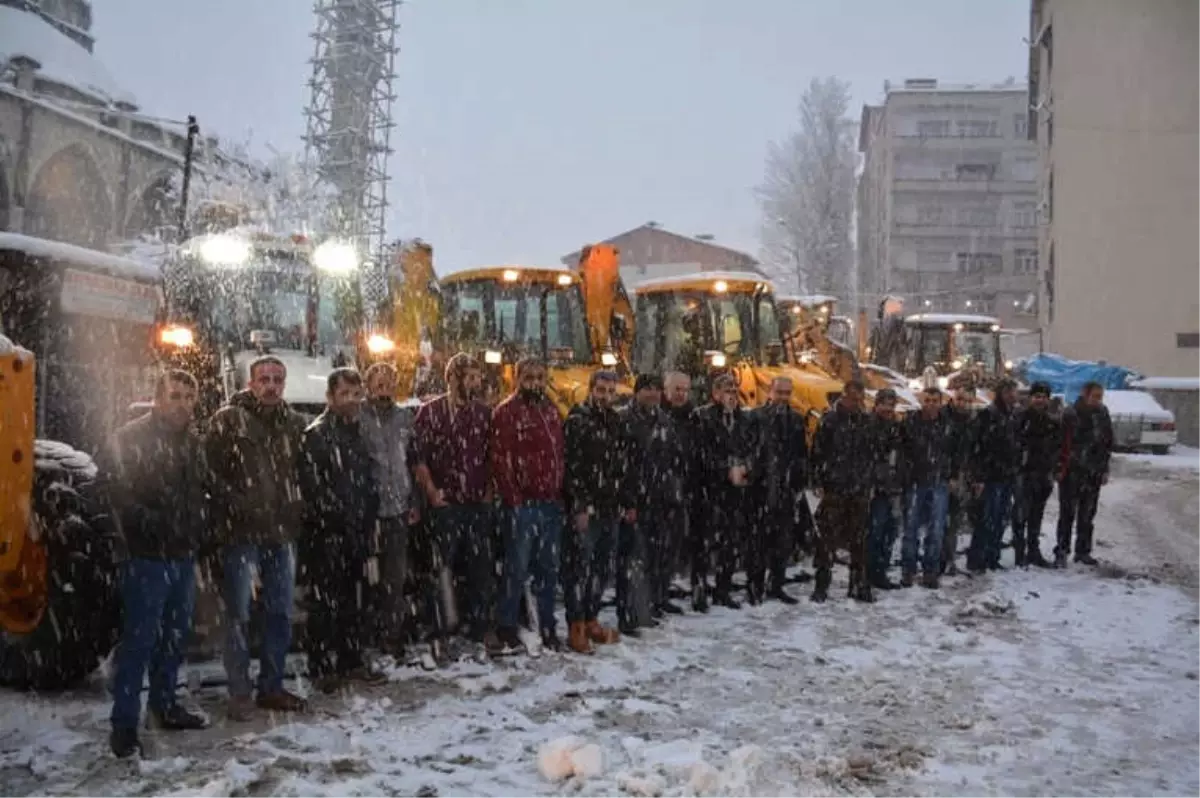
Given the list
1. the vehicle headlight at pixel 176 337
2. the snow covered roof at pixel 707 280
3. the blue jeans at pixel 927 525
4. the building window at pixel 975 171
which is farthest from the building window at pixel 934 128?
the vehicle headlight at pixel 176 337

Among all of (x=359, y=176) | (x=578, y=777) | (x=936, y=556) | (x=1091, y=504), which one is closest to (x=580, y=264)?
(x=936, y=556)

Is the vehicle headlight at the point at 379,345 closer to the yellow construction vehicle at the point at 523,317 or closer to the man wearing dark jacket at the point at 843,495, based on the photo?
the yellow construction vehicle at the point at 523,317

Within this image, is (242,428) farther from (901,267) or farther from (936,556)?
(901,267)

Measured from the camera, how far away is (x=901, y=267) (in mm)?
59938

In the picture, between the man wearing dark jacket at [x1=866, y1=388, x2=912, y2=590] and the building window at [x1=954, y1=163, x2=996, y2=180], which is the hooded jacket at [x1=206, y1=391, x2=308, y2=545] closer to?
the man wearing dark jacket at [x1=866, y1=388, x2=912, y2=590]

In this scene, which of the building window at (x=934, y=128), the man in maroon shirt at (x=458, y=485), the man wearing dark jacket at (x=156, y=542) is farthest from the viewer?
the building window at (x=934, y=128)

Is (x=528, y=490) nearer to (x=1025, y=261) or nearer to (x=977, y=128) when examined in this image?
(x=1025, y=261)

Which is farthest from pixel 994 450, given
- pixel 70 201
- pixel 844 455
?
pixel 70 201

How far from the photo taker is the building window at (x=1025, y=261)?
57875 millimetres

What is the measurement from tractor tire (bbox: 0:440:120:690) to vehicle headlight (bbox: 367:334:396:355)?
3.90m

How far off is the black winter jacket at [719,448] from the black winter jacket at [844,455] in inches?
29.3

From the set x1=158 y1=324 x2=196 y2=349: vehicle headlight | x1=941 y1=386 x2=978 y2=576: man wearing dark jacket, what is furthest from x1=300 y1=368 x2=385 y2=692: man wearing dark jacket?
x1=941 y1=386 x2=978 y2=576: man wearing dark jacket

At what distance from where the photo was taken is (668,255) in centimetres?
6212

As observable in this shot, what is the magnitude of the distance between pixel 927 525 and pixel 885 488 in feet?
2.54
